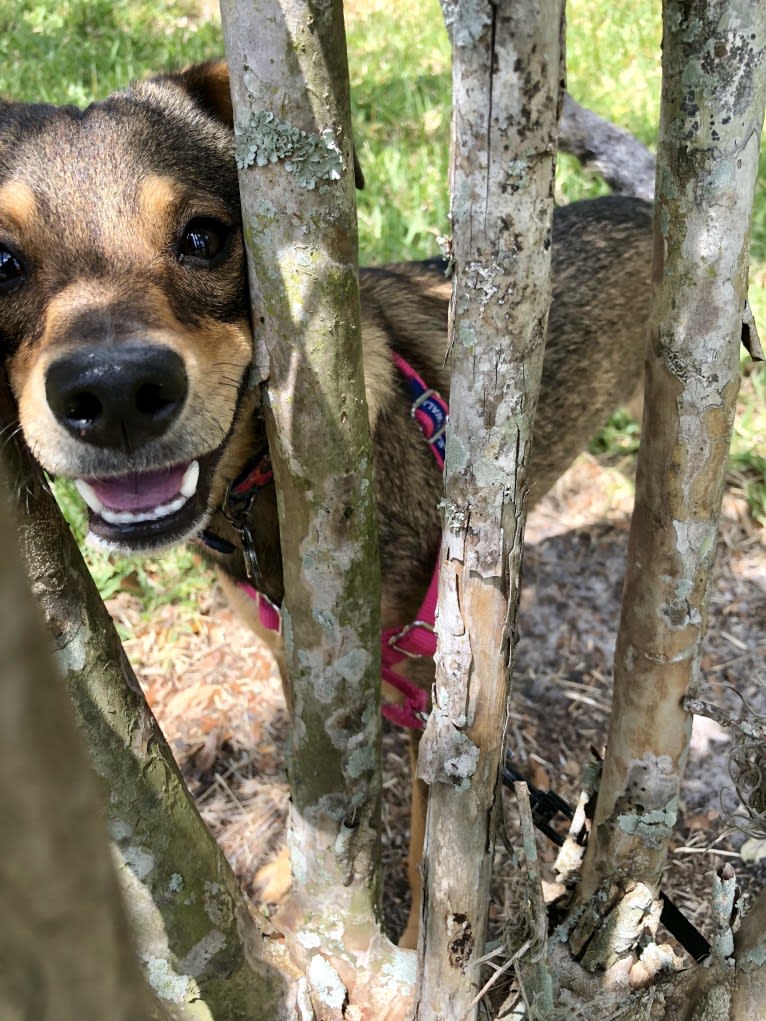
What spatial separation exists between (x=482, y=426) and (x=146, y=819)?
0.96 meters

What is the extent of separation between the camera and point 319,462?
60.7 inches

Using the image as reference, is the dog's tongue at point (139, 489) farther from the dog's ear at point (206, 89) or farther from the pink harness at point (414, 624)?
the dog's ear at point (206, 89)

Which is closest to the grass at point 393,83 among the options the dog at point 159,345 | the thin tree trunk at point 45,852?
the dog at point 159,345

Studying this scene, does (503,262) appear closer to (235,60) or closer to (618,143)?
(235,60)

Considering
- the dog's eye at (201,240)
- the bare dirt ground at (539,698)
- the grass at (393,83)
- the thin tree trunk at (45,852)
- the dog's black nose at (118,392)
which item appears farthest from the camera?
the grass at (393,83)

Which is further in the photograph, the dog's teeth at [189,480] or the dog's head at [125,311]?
the dog's teeth at [189,480]

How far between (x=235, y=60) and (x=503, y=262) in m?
0.52

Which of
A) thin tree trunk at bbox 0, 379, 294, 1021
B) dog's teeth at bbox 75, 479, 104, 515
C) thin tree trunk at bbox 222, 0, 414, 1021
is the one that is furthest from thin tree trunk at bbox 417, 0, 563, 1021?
dog's teeth at bbox 75, 479, 104, 515

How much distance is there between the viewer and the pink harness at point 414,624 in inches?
92.9

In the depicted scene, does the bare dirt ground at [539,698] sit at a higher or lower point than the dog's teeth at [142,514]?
lower

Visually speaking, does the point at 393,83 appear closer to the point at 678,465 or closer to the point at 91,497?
the point at 91,497

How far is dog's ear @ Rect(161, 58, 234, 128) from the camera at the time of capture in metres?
2.33

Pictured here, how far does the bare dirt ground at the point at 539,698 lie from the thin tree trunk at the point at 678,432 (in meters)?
0.81

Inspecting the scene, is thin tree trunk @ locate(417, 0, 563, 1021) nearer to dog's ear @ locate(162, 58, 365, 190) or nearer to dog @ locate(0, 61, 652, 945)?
dog @ locate(0, 61, 652, 945)
